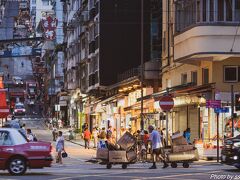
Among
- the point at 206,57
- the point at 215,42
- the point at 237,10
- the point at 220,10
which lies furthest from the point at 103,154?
the point at 237,10

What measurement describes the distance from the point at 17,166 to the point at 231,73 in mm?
20330

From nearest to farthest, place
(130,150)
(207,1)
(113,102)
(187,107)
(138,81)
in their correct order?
(130,150), (207,1), (187,107), (138,81), (113,102)

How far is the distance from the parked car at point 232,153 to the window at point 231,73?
14.0m

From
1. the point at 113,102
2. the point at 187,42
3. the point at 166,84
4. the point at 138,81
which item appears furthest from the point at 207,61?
the point at 113,102

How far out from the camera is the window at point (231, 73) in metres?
44.6

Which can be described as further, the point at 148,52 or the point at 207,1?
the point at 148,52

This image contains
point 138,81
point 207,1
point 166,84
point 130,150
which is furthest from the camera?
point 138,81

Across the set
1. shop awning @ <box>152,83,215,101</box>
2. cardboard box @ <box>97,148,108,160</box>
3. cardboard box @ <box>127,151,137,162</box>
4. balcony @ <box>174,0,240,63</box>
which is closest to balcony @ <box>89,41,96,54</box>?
shop awning @ <box>152,83,215,101</box>

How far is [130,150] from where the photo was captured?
34.1 meters

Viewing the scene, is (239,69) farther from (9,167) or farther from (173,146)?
(9,167)

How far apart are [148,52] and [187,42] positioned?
2845 centimetres

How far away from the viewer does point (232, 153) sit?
30.0 m

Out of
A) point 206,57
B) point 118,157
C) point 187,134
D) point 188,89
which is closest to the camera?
point 118,157

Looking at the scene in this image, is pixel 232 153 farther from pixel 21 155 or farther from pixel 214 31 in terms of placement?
pixel 214 31
